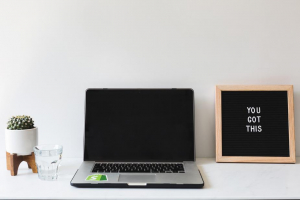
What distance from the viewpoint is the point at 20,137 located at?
1046 mm

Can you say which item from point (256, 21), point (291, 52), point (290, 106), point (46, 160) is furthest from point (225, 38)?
point (46, 160)

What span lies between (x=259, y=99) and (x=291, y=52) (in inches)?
10.2

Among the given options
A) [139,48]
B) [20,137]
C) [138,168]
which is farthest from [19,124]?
[139,48]

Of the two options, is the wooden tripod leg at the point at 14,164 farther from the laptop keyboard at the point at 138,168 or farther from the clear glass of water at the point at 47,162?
the laptop keyboard at the point at 138,168

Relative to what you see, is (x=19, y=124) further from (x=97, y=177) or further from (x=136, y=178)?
(x=136, y=178)

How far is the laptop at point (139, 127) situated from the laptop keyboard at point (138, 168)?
0.03 metres

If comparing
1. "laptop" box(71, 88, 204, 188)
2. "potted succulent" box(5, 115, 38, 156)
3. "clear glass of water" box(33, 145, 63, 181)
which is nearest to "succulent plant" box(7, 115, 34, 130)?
"potted succulent" box(5, 115, 38, 156)

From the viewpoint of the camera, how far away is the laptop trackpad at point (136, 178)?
93cm

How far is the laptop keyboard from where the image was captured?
1039mm

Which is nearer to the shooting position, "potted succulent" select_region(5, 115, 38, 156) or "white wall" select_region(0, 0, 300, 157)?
"potted succulent" select_region(5, 115, 38, 156)

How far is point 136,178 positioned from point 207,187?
0.24 m

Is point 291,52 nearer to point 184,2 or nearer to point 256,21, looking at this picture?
point 256,21

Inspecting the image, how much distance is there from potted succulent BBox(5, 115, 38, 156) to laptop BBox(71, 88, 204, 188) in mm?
219

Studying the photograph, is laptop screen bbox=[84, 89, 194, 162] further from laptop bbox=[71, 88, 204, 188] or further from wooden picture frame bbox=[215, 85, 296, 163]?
wooden picture frame bbox=[215, 85, 296, 163]
